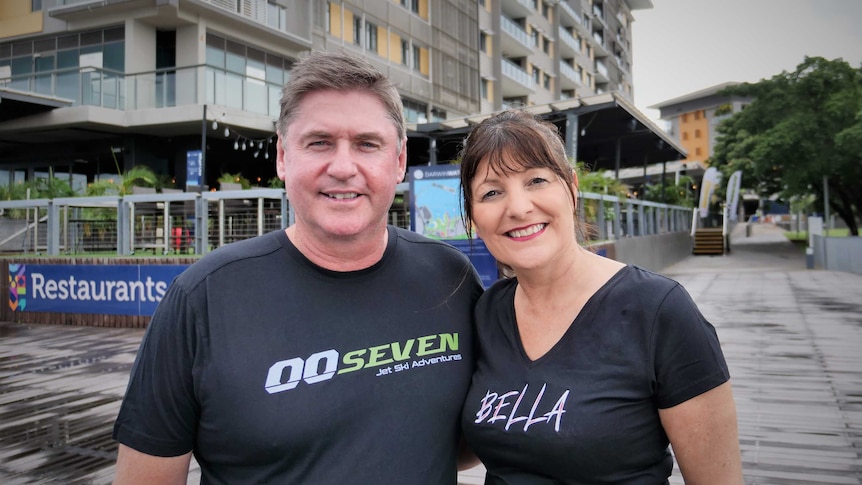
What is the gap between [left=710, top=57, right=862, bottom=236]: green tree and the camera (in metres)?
25.3

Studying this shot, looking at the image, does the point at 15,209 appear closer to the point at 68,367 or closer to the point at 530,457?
the point at 68,367

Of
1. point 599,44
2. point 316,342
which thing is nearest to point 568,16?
point 599,44

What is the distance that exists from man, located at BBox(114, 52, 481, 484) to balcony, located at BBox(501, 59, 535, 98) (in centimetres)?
3788

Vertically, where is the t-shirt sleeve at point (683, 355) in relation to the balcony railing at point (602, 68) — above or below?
below

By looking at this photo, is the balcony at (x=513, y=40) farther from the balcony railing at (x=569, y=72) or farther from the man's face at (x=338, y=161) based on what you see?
the man's face at (x=338, y=161)

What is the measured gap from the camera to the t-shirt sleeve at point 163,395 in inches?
63.5

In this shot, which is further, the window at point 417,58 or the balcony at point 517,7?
the balcony at point 517,7

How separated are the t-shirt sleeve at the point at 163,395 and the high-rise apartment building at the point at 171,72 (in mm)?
14502

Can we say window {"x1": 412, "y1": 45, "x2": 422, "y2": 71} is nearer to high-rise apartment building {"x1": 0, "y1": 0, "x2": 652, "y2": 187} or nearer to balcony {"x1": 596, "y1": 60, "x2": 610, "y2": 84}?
high-rise apartment building {"x1": 0, "y1": 0, "x2": 652, "y2": 187}

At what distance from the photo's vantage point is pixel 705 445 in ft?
5.55

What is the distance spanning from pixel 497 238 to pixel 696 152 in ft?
295

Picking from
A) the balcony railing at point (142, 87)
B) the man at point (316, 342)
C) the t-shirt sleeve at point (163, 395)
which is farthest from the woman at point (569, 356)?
the balcony railing at point (142, 87)

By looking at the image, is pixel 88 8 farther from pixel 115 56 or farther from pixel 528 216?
pixel 528 216

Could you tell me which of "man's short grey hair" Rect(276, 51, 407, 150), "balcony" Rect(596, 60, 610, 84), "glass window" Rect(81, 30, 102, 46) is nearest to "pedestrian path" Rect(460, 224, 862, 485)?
"man's short grey hair" Rect(276, 51, 407, 150)
